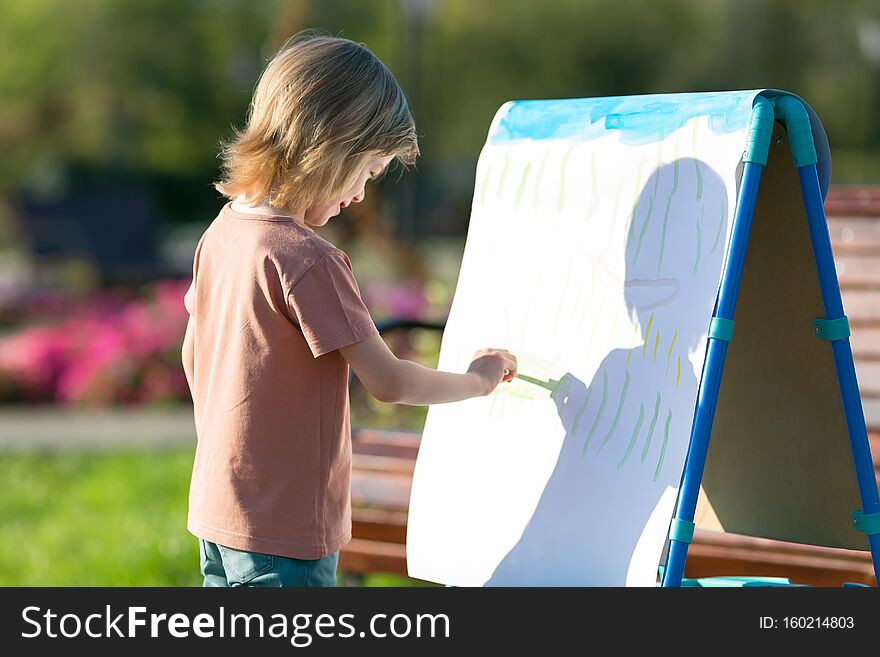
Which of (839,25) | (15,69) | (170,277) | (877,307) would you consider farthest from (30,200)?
(839,25)

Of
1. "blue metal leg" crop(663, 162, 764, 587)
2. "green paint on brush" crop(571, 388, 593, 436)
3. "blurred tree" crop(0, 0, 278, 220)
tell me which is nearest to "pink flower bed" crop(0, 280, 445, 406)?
"green paint on brush" crop(571, 388, 593, 436)

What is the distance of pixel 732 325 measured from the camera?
214cm

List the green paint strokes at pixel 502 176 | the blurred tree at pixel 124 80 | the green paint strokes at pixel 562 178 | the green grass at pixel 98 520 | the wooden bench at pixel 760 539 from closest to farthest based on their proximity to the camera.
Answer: the green paint strokes at pixel 562 178
the green paint strokes at pixel 502 176
the wooden bench at pixel 760 539
the green grass at pixel 98 520
the blurred tree at pixel 124 80

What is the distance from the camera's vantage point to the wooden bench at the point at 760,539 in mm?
2886

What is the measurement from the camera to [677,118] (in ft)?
7.82

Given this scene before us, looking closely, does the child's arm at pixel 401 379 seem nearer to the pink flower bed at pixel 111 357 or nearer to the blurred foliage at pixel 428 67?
the pink flower bed at pixel 111 357

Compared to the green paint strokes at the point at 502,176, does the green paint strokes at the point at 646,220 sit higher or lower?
lower

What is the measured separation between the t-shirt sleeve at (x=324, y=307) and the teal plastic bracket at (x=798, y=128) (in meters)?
0.87

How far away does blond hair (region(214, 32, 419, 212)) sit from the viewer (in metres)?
2.11

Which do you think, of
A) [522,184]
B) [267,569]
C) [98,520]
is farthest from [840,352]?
[98,520]

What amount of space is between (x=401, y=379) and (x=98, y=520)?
288 centimetres

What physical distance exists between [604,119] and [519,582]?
0.96 m

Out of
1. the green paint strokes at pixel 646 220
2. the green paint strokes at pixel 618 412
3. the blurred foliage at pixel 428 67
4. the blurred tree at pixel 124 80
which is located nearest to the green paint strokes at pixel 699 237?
the green paint strokes at pixel 646 220

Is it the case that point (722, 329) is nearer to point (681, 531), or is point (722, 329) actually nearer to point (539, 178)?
point (681, 531)
